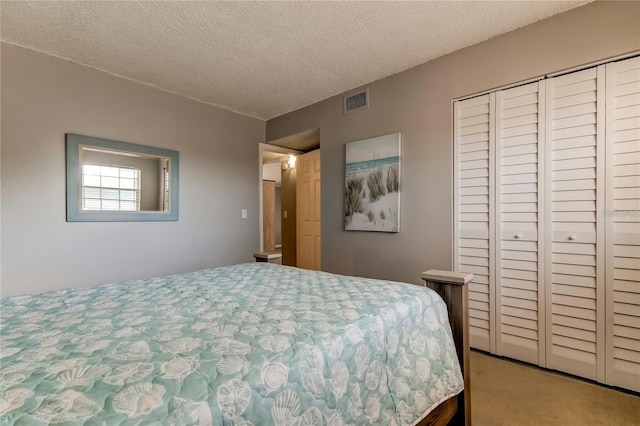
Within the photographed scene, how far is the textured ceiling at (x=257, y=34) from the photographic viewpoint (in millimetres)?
1923

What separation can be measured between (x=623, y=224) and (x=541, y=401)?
3.80 feet

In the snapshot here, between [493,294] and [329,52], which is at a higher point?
[329,52]

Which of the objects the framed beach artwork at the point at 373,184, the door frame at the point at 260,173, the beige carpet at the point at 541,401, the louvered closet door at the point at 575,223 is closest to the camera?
the beige carpet at the point at 541,401

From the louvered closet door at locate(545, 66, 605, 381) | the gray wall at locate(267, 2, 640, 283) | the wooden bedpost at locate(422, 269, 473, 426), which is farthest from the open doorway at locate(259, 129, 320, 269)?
the wooden bedpost at locate(422, 269, 473, 426)

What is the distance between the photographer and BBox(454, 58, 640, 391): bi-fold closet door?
70.9 inches

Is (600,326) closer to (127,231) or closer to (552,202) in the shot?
(552,202)

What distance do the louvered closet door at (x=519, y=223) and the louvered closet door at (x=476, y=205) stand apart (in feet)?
0.22

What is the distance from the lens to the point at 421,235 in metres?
2.63

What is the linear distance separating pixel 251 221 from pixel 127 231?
141cm

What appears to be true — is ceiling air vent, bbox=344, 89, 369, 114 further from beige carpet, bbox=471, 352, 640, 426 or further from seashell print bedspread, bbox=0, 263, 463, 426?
beige carpet, bbox=471, 352, 640, 426

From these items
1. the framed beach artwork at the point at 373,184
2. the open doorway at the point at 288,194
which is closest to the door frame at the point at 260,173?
the open doorway at the point at 288,194

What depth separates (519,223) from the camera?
7.10 feet

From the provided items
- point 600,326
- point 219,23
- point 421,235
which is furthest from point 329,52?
point 600,326

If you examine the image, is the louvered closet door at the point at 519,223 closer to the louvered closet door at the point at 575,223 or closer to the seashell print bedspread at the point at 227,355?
the louvered closet door at the point at 575,223
